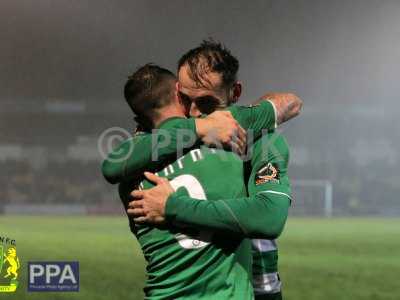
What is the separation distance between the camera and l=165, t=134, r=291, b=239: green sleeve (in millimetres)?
1126

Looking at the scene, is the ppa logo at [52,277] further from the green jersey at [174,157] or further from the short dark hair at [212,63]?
the short dark hair at [212,63]

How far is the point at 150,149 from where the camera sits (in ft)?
3.84

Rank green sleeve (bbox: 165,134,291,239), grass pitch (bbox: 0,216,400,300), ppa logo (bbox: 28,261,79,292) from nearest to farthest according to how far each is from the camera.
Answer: green sleeve (bbox: 165,134,291,239)
ppa logo (bbox: 28,261,79,292)
grass pitch (bbox: 0,216,400,300)

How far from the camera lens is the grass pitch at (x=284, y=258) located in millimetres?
4570

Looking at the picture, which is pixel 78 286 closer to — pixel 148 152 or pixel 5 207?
pixel 148 152

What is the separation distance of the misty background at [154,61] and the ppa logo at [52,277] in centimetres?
296

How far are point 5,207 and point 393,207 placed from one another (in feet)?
28.5

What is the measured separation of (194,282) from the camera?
1.14 meters

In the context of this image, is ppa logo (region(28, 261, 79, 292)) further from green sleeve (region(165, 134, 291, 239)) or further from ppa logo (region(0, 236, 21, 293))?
green sleeve (region(165, 134, 291, 239))

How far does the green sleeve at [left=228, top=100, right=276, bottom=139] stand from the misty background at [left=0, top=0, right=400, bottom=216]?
5.54 meters

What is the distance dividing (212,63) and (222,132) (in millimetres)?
168

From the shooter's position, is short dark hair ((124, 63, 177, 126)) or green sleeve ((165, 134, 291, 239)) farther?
short dark hair ((124, 63, 177, 126))

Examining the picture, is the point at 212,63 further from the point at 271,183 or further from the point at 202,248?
the point at 202,248

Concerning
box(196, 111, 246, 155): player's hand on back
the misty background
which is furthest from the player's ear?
the misty background
